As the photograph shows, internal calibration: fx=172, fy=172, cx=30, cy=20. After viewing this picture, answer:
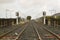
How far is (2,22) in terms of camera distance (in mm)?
51375

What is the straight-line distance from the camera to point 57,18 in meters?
58.4

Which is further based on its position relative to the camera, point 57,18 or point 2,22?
point 57,18

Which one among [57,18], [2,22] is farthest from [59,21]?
[2,22]

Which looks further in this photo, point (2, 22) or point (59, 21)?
point (59, 21)

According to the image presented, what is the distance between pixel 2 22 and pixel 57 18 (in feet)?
62.2

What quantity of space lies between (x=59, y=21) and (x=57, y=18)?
1.51 meters

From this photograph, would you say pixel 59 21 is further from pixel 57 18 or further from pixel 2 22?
pixel 2 22

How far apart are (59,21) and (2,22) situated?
19.1 metres

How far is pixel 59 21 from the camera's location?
57.4 meters
